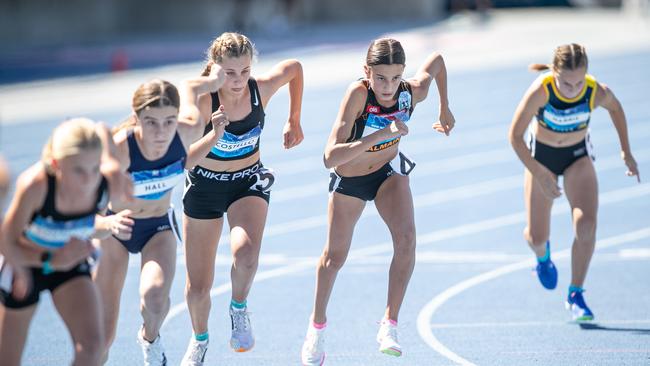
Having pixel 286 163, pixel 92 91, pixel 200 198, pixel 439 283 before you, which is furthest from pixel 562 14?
pixel 200 198

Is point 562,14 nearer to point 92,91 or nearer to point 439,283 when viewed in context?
point 92,91

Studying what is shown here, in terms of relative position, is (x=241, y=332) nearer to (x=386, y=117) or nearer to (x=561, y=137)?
(x=386, y=117)

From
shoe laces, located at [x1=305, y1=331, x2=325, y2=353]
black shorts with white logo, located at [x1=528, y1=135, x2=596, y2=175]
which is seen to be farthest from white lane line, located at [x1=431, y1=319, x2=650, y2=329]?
shoe laces, located at [x1=305, y1=331, x2=325, y2=353]

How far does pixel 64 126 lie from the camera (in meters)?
5.36

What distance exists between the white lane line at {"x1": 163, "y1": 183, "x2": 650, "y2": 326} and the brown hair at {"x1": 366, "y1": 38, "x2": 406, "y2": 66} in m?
3.13

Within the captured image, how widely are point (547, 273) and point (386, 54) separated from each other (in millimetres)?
2835

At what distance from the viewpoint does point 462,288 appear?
30.2 ft

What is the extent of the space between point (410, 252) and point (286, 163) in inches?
325

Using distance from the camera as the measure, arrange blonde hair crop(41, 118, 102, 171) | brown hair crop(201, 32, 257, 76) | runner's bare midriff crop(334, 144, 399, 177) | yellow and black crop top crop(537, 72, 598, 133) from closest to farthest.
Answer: blonde hair crop(41, 118, 102, 171) < brown hair crop(201, 32, 257, 76) < runner's bare midriff crop(334, 144, 399, 177) < yellow and black crop top crop(537, 72, 598, 133)

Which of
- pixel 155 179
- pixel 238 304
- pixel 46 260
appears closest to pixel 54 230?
pixel 46 260

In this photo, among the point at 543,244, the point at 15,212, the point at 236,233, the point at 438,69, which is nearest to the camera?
the point at 15,212

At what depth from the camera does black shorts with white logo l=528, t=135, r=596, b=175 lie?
8.12 metres

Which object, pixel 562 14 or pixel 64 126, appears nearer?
pixel 64 126

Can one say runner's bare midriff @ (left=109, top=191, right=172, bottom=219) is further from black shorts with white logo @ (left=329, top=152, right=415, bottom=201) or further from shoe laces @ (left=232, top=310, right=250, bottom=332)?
black shorts with white logo @ (left=329, top=152, right=415, bottom=201)
